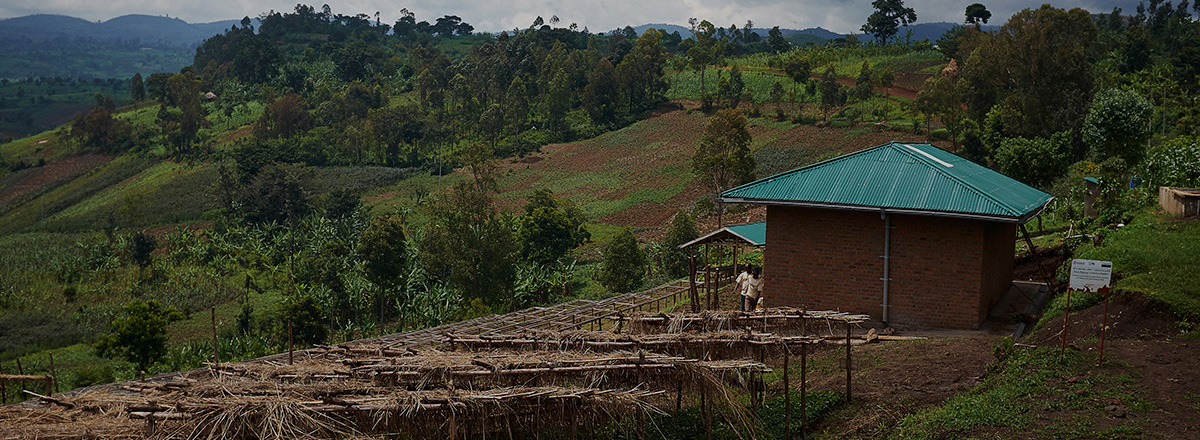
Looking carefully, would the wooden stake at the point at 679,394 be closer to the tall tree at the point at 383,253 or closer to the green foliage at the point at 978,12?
the tall tree at the point at 383,253

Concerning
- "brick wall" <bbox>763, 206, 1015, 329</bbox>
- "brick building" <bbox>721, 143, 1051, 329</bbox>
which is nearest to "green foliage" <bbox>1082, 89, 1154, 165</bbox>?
"brick building" <bbox>721, 143, 1051, 329</bbox>

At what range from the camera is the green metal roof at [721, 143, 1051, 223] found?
47.8ft

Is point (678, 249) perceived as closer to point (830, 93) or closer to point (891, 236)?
point (891, 236)

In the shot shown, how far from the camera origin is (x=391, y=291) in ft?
113

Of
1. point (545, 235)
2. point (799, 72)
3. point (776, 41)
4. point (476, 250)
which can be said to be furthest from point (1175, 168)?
point (776, 41)

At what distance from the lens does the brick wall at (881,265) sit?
15.0 meters

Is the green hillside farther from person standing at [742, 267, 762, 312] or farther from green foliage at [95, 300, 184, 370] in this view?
→ person standing at [742, 267, 762, 312]

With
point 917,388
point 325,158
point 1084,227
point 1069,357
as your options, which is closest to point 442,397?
point 917,388

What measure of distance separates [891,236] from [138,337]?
2199cm

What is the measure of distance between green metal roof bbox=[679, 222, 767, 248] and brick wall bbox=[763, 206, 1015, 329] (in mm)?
1946

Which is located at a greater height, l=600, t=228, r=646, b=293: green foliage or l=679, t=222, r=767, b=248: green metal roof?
l=679, t=222, r=767, b=248: green metal roof

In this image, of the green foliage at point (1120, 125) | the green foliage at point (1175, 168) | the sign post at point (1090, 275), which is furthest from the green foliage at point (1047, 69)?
the sign post at point (1090, 275)

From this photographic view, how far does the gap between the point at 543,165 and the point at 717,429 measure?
48569 millimetres

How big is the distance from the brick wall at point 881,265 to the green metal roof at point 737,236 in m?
1.95
